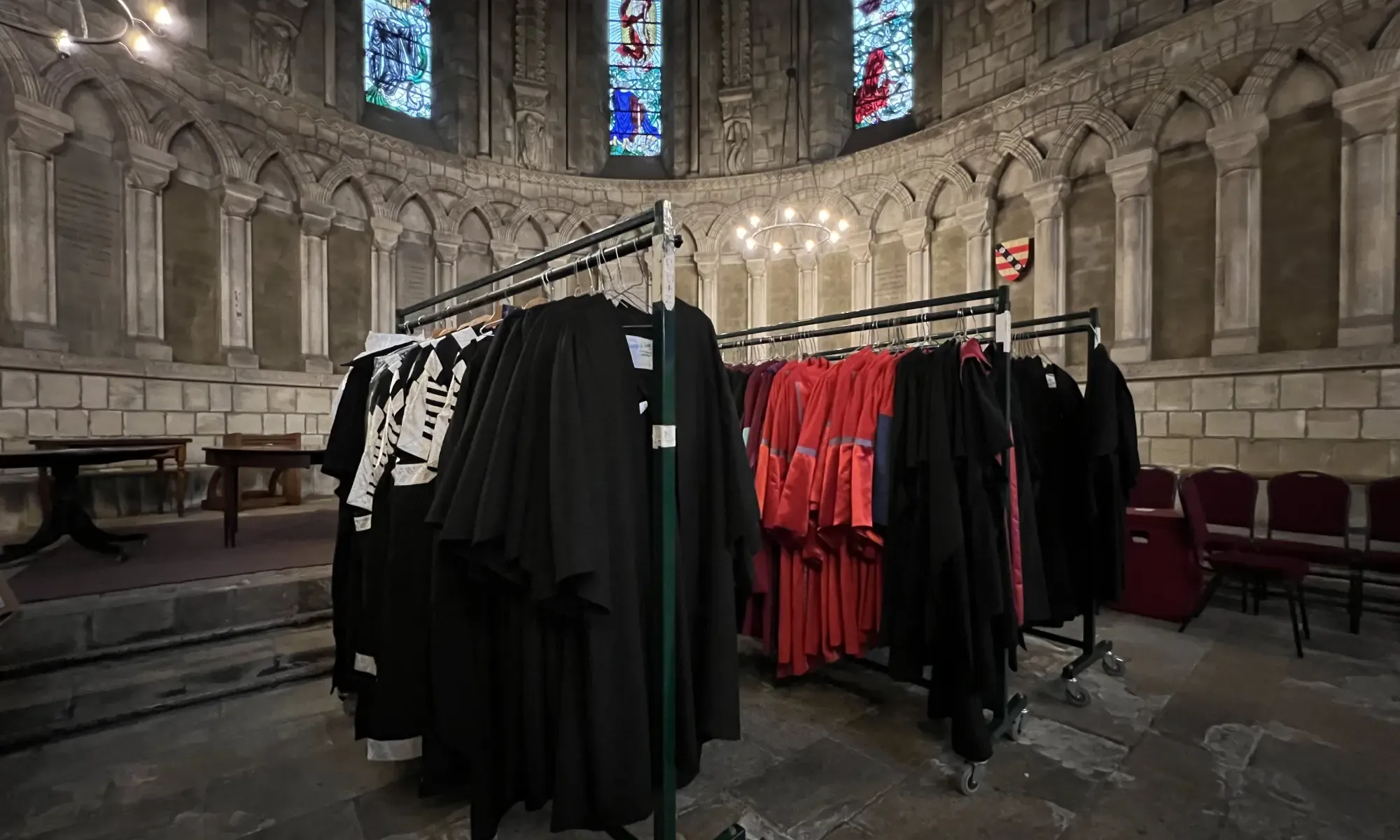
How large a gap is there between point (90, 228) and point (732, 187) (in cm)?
810

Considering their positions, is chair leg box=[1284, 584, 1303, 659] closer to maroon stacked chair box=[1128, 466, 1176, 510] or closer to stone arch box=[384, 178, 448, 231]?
maroon stacked chair box=[1128, 466, 1176, 510]

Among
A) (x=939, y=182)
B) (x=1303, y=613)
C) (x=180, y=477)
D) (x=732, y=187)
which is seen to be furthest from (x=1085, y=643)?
(x=732, y=187)

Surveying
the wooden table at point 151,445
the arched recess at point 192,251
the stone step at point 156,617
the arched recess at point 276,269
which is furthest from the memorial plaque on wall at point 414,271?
the stone step at point 156,617

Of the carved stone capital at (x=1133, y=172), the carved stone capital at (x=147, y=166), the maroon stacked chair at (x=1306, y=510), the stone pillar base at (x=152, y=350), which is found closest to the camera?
the maroon stacked chair at (x=1306, y=510)

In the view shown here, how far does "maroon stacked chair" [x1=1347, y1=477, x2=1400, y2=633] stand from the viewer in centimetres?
397

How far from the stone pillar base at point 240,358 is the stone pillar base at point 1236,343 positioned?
1075 cm

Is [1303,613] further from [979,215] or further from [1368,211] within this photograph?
[979,215]

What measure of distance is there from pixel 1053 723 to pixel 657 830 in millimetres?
2105

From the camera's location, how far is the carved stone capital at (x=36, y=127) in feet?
18.3

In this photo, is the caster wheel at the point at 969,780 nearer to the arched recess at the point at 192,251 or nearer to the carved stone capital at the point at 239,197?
the arched recess at the point at 192,251

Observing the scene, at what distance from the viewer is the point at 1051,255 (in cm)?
694

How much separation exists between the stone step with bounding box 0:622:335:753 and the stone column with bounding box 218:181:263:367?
5274 millimetres

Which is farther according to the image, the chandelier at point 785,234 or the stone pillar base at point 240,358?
the chandelier at point 785,234

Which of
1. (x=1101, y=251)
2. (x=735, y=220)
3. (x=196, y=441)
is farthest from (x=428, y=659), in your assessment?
(x=735, y=220)
